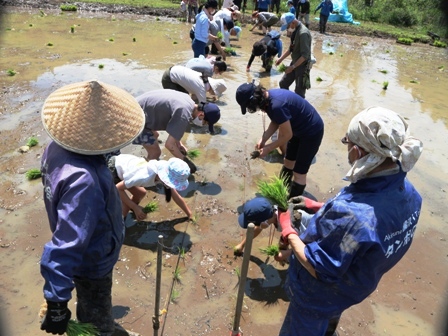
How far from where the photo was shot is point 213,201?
16.3 ft

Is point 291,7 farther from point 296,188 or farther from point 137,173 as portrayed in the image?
point 137,173

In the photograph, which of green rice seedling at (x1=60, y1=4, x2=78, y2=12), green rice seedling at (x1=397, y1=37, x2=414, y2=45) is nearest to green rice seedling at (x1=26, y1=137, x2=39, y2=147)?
green rice seedling at (x1=60, y1=4, x2=78, y2=12)

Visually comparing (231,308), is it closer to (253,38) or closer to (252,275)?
(252,275)

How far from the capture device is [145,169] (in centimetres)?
400

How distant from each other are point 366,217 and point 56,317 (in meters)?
1.62

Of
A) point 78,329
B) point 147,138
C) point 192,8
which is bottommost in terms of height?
point 147,138

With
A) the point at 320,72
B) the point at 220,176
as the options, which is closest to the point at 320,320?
the point at 220,176

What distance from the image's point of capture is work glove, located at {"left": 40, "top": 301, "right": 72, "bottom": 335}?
1.85m

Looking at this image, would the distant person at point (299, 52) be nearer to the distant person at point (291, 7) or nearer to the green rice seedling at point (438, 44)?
the distant person at point (291, 7)

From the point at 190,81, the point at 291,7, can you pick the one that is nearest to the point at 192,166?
the point at 190,81

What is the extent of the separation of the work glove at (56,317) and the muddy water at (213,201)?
132cm

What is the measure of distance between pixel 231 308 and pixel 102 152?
84.7 inches

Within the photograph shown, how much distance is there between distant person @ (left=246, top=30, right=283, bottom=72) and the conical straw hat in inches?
326

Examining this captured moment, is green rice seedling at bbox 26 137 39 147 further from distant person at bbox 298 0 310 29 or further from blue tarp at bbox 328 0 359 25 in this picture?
blue tarp at bbox 328 0 359 25
